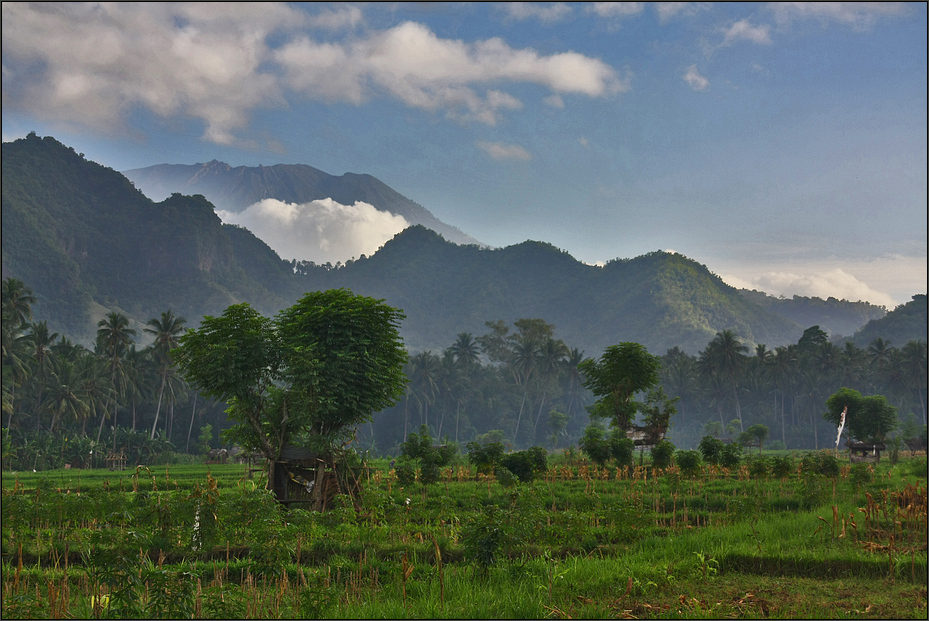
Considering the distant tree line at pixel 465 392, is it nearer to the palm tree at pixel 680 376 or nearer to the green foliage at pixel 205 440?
the palm tree at pixel 680 376

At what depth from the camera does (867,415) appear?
1641 inches

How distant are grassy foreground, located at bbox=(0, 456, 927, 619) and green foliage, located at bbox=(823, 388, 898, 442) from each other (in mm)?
28850

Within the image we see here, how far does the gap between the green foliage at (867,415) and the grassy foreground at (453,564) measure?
28.8m

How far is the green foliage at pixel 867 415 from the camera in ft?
A: 135

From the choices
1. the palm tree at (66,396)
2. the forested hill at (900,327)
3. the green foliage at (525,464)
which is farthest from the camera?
the forested hill at (900,327)

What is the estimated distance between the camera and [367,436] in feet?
343

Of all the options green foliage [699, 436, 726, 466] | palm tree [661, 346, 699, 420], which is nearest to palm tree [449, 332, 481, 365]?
palm tree [661, 346, 699, 420]

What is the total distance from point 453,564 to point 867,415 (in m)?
40.3

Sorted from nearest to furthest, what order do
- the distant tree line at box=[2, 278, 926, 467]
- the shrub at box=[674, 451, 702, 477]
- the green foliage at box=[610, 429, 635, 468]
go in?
the shrub at box=[674, 451, 702, 477], the green foliage at box=[610, 429, 635, 468], the distant tree line at box=[2, 278, 926, 467]

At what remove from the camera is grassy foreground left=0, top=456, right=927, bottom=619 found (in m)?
8.05

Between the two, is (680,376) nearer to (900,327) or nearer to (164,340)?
(900,327)

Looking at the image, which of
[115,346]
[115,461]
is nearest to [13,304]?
[115,346]

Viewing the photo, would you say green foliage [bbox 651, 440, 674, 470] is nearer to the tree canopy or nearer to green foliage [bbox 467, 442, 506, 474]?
green foliage [bbox 467, 442, 506, 474]

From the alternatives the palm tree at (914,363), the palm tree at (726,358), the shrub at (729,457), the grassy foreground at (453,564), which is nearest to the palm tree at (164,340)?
the grassy foreground at (453,564)
